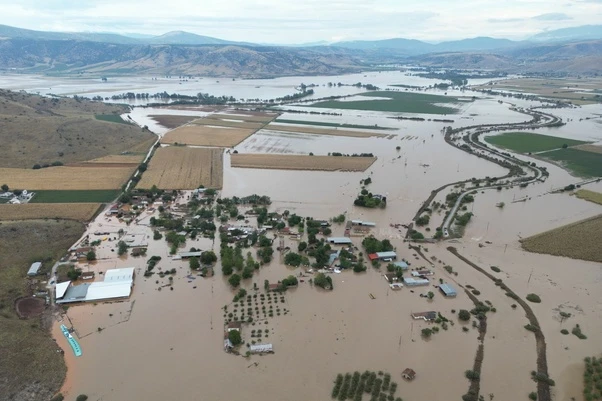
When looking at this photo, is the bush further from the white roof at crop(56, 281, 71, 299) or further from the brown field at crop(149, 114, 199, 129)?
the brown field at crop(149, 114, 199, 129)

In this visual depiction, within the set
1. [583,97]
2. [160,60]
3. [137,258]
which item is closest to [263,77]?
[160,60]

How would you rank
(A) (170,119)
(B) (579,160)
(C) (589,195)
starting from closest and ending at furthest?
1. (C) (589,195)
2. (B) (579,160)
3. (A) (170,119)

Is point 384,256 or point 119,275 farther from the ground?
point 384,256

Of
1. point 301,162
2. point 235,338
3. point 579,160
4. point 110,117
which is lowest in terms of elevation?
point 235,338

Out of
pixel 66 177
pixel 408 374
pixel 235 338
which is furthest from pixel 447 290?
pixel 66 177

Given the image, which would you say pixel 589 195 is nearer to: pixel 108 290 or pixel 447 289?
pixel 447 289

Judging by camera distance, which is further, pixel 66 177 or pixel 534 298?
pixel 66 177

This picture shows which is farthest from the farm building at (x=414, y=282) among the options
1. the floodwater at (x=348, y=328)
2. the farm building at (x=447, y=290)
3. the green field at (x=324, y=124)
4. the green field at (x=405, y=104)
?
the green field at (x=405, y=104)
